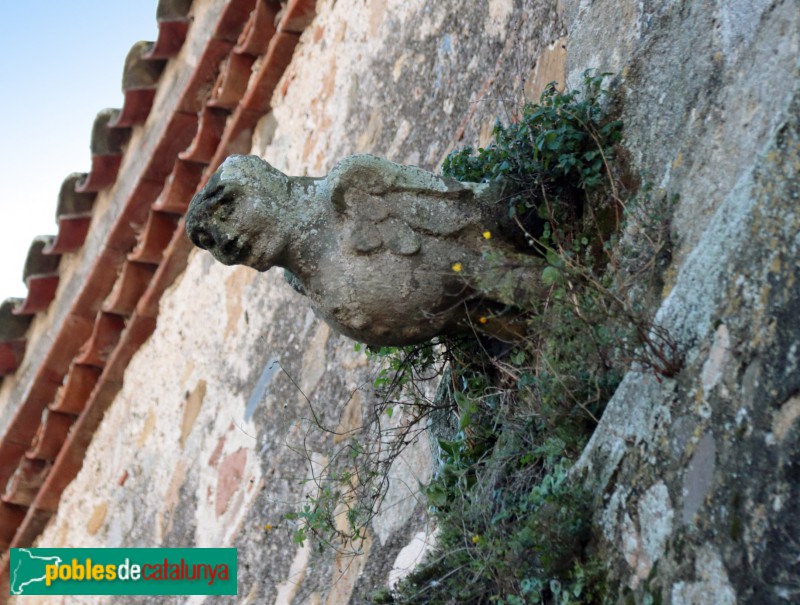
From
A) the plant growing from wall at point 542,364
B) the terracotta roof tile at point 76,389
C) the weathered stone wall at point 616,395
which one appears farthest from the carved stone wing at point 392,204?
the terracotta roof tile at point 76,389

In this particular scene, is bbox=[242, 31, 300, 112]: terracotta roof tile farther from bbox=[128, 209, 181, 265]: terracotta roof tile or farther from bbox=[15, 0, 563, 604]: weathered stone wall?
bbox=[128, 209, 181, 265]: terracotta roof tile

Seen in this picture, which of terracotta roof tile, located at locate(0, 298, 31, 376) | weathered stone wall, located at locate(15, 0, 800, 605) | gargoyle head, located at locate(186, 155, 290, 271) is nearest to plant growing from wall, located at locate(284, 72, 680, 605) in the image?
weathered stone wall, located at locate(15, 0, 800, 605)

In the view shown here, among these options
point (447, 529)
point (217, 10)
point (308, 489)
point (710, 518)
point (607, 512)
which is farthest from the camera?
point (217, 10)

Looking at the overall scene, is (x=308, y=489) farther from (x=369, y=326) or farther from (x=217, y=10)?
(x=217, y=10)

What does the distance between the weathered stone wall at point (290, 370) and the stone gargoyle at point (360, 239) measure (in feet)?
2.22

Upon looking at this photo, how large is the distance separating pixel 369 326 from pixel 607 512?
0.71m

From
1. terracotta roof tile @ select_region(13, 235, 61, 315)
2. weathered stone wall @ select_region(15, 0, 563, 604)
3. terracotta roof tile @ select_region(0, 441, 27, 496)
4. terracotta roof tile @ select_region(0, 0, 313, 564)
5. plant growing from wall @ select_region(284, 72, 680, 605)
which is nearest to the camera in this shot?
plant growing from wall @ select_region(284, 72, 680, 605)

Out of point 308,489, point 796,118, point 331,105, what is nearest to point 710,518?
point 796,118

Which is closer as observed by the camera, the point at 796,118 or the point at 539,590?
the point at 796,118

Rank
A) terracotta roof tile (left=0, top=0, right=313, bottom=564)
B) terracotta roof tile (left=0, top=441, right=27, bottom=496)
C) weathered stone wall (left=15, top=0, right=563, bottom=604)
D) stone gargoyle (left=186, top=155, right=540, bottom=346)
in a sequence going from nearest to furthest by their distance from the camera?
stone gargoyle (left=186, top=155, right=540, bottom=346)
weathered stone wall (left=15, top=0, right=563, bottom=604)
terracotta roof tile (left=0, top=0, right=313, bottom=564)
terracotta roof tile (left=0, top=441, right=27, bottom=496)

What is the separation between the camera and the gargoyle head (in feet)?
7.78

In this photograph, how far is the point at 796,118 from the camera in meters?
1.68

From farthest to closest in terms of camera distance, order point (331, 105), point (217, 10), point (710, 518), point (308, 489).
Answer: point (217, 10) < point (331, 105) < point (308, 489) < point (710, 518)

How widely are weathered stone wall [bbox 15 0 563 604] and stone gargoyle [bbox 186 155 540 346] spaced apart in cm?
68
